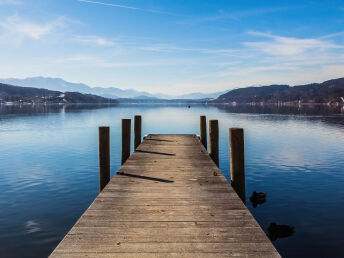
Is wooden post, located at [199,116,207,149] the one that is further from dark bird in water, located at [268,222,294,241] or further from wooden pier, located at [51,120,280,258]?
wooden pier, located at [51,120,280,258]

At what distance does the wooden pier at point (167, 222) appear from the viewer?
15.4 ft

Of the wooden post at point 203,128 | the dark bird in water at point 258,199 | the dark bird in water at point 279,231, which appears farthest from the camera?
the wooden post at point 203,128

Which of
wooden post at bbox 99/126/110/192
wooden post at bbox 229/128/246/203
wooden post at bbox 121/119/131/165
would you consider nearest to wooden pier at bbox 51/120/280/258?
wooden post at bbox 229/128/246/203

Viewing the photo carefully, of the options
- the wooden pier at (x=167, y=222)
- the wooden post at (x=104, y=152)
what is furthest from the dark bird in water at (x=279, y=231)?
the wooden post at (x=104, y=152)

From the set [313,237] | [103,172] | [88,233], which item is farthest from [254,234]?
[103,172]

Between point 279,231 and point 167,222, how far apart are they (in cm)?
630

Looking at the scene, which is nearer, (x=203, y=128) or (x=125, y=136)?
(x=125, y=136)

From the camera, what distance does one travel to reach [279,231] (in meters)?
10.5

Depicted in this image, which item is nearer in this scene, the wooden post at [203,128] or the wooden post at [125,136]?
the wooden post at [125,136]

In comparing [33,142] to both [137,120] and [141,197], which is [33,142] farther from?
[141,197]

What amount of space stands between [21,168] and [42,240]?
38.7 ft

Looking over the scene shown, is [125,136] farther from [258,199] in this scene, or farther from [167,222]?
[167,222]

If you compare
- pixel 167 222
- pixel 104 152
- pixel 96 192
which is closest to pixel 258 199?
pixel 104 152

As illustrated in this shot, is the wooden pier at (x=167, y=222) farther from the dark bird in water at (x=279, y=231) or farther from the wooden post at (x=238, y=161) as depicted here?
the dark bird in water at (x=279, y=231)
